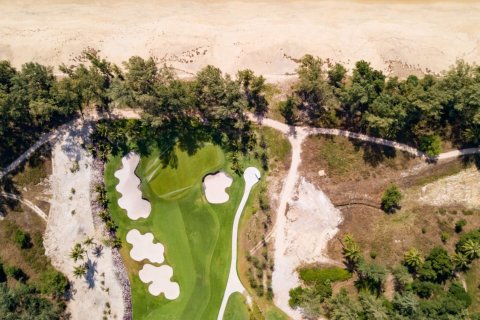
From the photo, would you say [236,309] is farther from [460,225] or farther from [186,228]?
[460,225]

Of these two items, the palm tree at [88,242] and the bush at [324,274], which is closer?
the palm tree at [88,242]

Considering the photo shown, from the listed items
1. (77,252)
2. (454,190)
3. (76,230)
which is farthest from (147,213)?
(454,190)

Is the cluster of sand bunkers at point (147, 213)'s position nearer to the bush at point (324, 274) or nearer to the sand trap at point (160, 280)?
the sand trap at point (160, 280)

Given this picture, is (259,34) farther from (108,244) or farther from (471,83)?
(108,244)

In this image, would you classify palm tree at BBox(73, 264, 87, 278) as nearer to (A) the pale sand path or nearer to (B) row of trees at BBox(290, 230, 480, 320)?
(A) the pale sand path

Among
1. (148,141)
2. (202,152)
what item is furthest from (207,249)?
(148,141)

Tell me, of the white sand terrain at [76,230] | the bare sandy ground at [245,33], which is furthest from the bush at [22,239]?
the bare sandy ground at [245,33]

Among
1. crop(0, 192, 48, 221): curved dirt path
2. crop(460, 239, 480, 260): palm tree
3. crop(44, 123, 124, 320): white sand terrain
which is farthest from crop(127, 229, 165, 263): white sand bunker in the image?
crop(460, 239, 480, 260): palm tree
